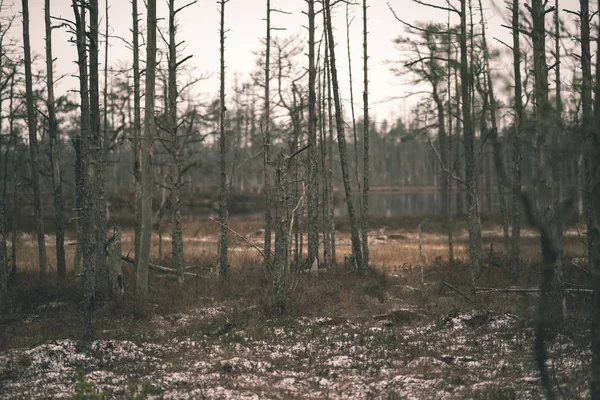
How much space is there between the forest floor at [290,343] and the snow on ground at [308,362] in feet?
0.10

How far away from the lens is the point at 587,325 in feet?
31.0

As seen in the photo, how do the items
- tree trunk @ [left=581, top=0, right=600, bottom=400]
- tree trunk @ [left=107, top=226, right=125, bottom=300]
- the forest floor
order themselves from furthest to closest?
tree trunk @ [left=107, top=226, right=125, bottom=300] → the forest floor → tree trunk @ [left=581, top=0, right=600, bottom=400]

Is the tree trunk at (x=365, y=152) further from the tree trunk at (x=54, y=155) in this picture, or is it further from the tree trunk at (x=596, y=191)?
the tree trunk at (x=596, y=191)

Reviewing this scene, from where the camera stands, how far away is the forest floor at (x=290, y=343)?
7.22m

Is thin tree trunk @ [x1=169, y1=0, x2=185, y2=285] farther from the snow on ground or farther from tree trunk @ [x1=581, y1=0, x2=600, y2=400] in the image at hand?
tree trunk @ [x1=581, y1=0, x2=600, y2=400]

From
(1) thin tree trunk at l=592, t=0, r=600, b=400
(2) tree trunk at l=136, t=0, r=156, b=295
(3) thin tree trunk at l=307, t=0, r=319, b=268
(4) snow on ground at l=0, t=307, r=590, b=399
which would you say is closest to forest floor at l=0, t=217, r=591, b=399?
(4) snow on ground at l=0, t=307, r=590, b=399

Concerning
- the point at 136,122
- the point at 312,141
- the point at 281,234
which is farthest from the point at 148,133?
the point at 312,141

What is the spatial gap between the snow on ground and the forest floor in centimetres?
3

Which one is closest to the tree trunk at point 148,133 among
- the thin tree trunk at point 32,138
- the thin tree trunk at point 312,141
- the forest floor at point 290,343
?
the forest floor at point 290,343

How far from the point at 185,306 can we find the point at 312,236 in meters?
6.63

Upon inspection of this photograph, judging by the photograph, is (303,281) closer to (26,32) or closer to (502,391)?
(502,391)

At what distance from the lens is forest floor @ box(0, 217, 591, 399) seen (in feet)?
23.7

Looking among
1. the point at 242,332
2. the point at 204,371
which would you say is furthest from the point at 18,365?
the point at 242,332

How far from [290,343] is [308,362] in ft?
3.79
